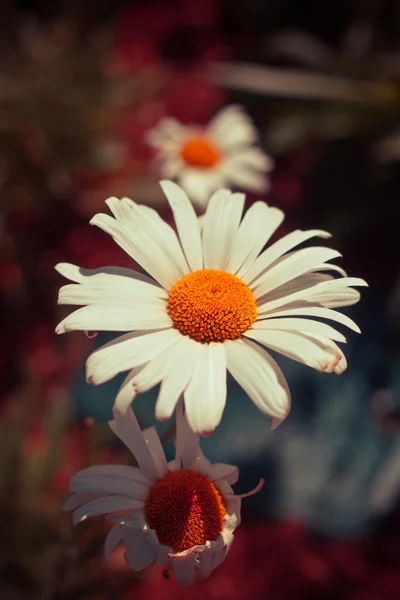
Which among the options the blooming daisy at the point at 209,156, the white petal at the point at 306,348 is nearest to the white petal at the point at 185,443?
the white petal at the point at 306,348

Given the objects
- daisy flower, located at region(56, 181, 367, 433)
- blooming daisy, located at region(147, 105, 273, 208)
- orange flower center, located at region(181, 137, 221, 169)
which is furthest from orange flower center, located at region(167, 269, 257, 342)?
orange flower center, located at region(181, 137, 221, 169)

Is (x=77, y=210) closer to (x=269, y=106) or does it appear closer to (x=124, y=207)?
(x=269, y=106)

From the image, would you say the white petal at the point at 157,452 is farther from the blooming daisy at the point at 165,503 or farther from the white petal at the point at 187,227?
the white petal at the point at 187,227

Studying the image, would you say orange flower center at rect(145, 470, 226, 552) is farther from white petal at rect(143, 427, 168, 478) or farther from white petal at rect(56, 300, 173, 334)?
white petal at rect(56, 300, 173, 334)

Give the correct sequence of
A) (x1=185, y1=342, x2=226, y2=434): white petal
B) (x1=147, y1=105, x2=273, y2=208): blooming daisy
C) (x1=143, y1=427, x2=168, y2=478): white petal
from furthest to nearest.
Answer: (x1=147, y1=105, x2=273, y2=208): blooming daisy, (x1=143, y1=427, x2=168, y2=478): white petal, (x1=185, y1=342, x2=226, y2=434): white petal

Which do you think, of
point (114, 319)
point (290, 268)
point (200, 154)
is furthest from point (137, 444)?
point (200, 154)
